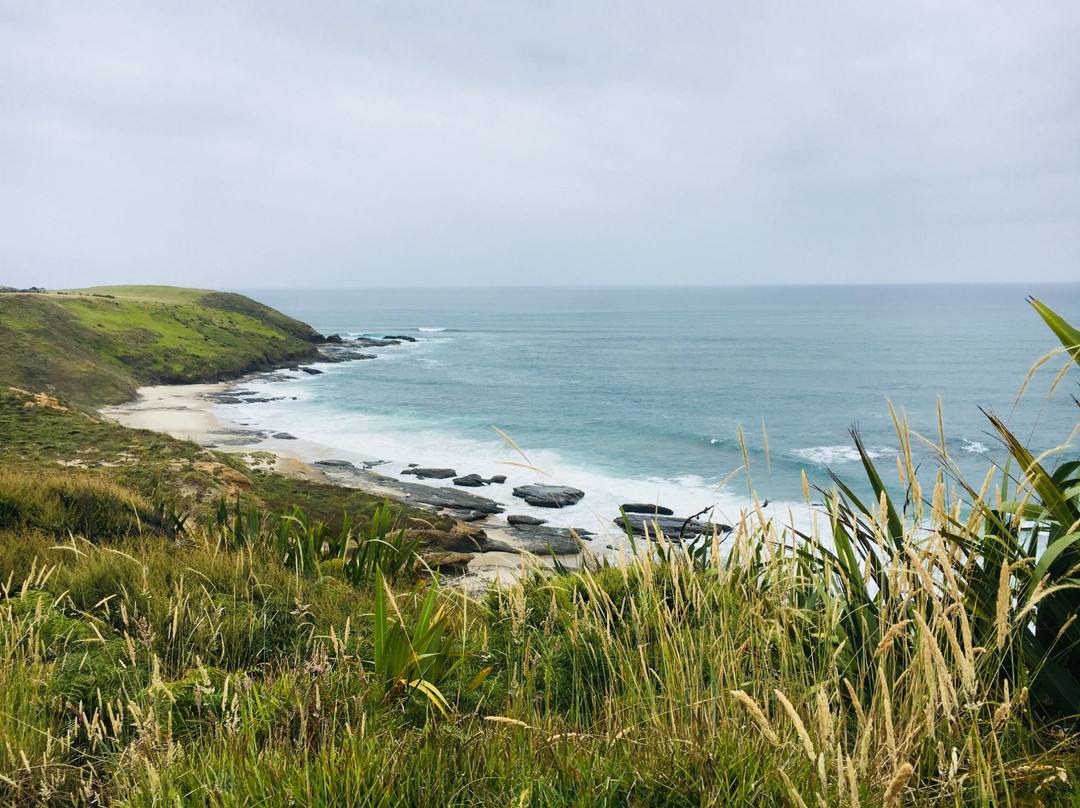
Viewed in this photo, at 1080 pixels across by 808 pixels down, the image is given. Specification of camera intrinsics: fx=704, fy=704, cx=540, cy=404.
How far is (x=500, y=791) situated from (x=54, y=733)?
1719 millimetres

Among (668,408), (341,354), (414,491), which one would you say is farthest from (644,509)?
(341,354)

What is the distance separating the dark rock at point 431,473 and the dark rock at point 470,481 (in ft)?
1.93

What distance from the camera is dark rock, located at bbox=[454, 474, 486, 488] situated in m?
26.5

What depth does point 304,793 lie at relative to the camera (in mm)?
1873

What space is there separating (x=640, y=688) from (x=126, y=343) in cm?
5729

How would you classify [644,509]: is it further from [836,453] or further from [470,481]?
[836,453]

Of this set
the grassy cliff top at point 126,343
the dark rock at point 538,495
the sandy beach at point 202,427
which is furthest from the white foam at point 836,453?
the grassy cliff top at point 126,343

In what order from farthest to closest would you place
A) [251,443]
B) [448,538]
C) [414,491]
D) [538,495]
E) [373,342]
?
[373,342] < [251,443] < [538,495] < [414,491] < [448,538]

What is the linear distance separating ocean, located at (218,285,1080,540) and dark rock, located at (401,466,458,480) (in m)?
1.10

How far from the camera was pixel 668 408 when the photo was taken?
141ft

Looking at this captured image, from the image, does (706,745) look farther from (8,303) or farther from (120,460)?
(8,303)

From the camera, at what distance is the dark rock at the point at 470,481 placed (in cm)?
2645

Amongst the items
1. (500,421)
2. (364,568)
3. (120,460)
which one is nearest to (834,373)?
(500,421)

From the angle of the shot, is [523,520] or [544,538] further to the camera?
[523,520]
